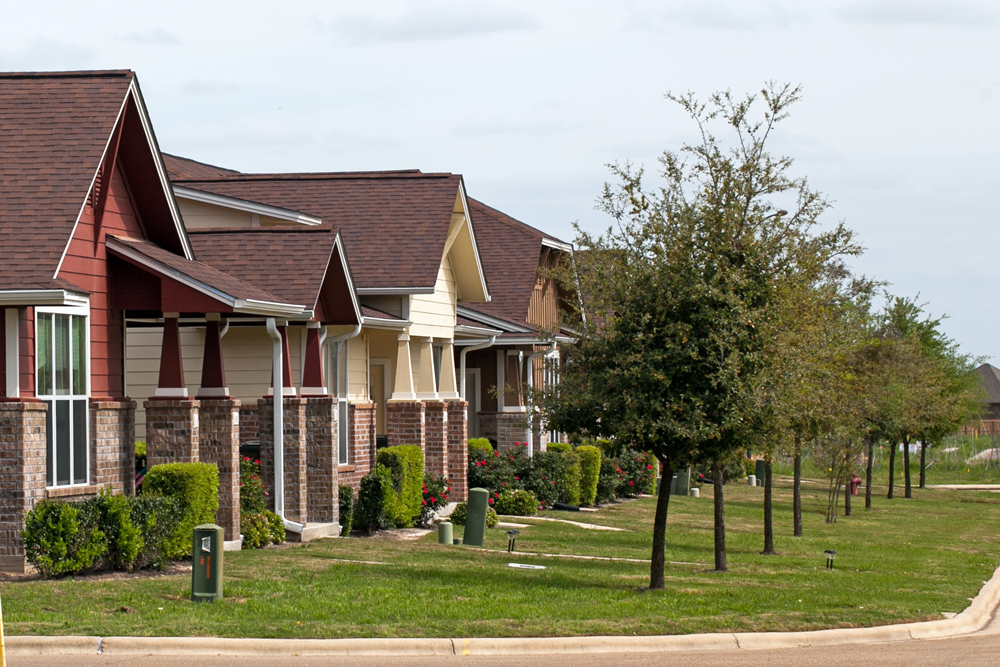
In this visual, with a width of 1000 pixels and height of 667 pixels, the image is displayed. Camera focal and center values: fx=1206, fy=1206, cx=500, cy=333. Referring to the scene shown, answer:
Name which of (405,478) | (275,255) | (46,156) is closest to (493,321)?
(405,478)

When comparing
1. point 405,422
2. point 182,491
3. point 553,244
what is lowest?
point 182,491

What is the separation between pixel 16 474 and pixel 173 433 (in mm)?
2650

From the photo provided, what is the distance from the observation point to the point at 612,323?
1457cm

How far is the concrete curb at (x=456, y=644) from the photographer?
972cm

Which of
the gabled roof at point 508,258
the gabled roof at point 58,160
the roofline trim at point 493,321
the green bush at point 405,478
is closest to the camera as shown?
the gabled roof at point 58,160

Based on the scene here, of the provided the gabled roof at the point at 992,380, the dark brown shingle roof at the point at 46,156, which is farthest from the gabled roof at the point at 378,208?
the gabled roof at the point at 992,380

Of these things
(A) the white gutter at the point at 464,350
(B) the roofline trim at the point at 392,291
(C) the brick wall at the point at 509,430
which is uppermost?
(B) the roofline trim at the point at 392,291

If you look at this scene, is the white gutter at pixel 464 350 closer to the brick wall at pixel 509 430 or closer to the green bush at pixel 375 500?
the brick wall at pixel 509 430

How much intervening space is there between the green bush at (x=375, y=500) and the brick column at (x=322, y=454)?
137cm

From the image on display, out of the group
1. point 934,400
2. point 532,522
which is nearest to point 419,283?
point 532,522

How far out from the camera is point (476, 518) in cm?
1900

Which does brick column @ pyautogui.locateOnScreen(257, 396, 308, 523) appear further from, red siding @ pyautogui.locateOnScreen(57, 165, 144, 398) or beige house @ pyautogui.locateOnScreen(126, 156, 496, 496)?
red siding @ pyautogui.locateOnScreen(57, 165, 144, 398)

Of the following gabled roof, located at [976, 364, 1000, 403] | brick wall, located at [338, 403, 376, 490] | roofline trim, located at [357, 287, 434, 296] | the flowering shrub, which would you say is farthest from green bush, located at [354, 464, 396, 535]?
gabled roof, located at [976, 364, 1000, 403]

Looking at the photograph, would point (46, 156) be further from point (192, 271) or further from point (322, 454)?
point (322, 454)
